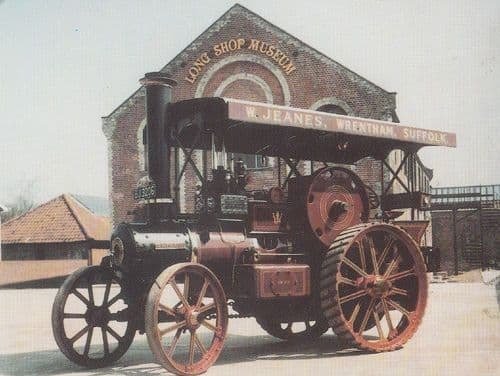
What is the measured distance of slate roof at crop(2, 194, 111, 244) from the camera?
95.8 feet

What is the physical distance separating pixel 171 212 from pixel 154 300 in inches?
52.7

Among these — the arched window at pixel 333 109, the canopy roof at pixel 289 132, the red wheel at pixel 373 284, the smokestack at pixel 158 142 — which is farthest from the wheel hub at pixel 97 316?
the arched window at pixel 333 109

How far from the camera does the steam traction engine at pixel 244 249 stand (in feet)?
21.5

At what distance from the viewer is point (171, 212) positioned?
702 centimetres

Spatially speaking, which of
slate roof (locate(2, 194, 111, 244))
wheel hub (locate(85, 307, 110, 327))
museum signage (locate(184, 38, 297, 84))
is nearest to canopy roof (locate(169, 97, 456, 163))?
wheel hub (locate(85, 307, 110, 327))

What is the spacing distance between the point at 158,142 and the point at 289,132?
62.7 inches

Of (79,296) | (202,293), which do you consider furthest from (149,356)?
(202,293)

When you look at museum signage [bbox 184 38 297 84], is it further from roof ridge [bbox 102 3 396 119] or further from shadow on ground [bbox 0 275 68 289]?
shadow on ground [bbox 0 275 68 289]

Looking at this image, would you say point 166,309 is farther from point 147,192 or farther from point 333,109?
point 333,109

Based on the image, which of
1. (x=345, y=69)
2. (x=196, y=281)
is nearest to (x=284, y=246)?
(x=196, y=281)

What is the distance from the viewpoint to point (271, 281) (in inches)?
272

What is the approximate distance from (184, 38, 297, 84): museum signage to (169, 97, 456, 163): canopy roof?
14765 millimetres

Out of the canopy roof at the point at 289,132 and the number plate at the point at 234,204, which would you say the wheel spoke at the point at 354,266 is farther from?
the canopy roof at the point at 289,132

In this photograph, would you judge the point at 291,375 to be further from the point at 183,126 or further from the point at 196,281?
the point at 183,126
